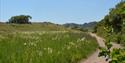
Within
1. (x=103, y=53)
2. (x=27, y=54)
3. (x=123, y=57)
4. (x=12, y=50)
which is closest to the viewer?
(x=123, y=57)

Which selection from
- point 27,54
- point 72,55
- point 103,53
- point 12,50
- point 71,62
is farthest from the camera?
point 72,55

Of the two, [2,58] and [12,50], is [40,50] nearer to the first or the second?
[12,50]

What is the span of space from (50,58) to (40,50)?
720mm

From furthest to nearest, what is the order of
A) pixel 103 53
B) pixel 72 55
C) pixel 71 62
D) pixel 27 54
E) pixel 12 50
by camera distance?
pixel 72 55, pixel 71 62, pixel 12 50, pixel 27 54, pixel 103 53

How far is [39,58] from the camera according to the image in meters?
15.1

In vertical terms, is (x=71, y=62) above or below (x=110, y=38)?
below

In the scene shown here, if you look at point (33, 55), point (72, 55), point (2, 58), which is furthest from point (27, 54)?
point (72, 55)

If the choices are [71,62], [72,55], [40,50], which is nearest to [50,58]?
[40,50]

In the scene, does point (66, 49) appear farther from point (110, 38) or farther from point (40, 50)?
point (110, 38)

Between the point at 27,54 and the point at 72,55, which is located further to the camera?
the point at 72,55

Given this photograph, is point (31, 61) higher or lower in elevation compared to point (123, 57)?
lower

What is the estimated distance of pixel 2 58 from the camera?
1371cm

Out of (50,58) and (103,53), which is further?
(50,58)

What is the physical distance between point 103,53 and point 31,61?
33.4 ft
